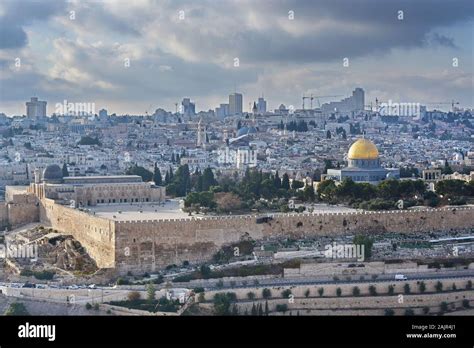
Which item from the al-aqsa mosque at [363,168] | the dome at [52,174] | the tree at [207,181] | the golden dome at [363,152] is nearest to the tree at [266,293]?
the dome at [52,174]

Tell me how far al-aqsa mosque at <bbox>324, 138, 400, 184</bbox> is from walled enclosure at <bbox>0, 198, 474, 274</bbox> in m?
8.82

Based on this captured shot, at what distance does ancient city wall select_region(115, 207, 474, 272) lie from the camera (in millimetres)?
18281

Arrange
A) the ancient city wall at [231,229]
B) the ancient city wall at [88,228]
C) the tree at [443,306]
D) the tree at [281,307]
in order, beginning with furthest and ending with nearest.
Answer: the ancient city wall at [88,228]
the ancient city wall at [231,229]
the tree at [443,306]
the tree at [281,307]

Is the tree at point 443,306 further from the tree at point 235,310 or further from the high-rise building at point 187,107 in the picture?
the high-rise building at point 187,107

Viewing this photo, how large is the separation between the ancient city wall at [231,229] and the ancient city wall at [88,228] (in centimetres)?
39

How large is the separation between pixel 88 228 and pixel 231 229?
110 inches

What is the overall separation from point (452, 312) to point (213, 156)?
103 ft

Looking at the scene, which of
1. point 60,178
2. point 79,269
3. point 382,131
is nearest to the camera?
point 79,269

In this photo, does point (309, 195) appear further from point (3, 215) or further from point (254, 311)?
point (254, 311)

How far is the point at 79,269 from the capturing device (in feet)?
62.3

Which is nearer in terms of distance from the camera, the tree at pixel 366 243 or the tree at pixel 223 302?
the tree at pixel 223 302

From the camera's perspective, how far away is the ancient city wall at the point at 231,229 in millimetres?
18281
